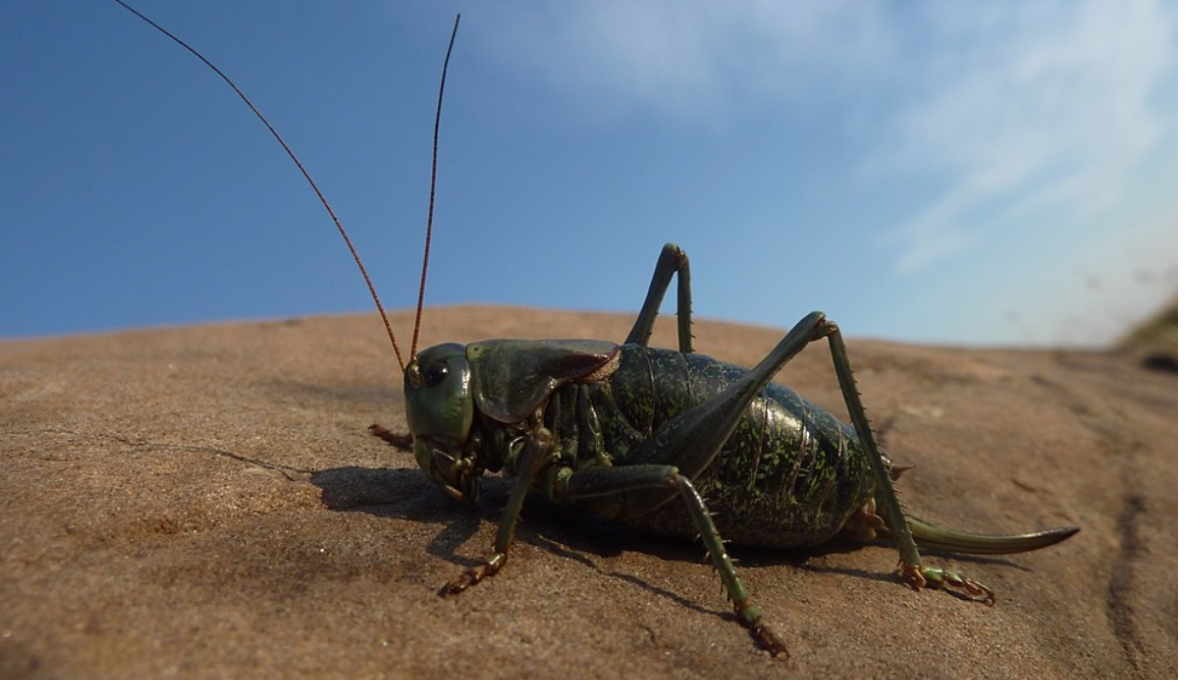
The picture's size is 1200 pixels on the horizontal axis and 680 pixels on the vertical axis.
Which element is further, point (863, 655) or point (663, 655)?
point (863, 655)

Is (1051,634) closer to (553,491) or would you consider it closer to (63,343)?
(553,491)

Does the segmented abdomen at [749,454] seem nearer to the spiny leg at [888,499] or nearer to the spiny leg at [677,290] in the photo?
the spiny leg at [888,499]

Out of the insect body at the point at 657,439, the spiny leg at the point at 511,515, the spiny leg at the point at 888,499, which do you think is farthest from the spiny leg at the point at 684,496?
the spiny leg at the point at 888,499

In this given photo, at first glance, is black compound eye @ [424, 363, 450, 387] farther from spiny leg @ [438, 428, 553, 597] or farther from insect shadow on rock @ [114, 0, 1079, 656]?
spiny leg @ [438, 428, 553, 597]

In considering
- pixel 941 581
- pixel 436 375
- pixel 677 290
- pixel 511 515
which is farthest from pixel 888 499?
pixel 436 375

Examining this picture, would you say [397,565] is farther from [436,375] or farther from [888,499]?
[888,499]

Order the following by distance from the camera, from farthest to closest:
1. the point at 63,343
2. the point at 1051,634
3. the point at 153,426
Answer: the point at 63,343 < the point at 153,426 < the point at 1051,634

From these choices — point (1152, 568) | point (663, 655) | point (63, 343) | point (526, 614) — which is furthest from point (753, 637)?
point (63, 343)
